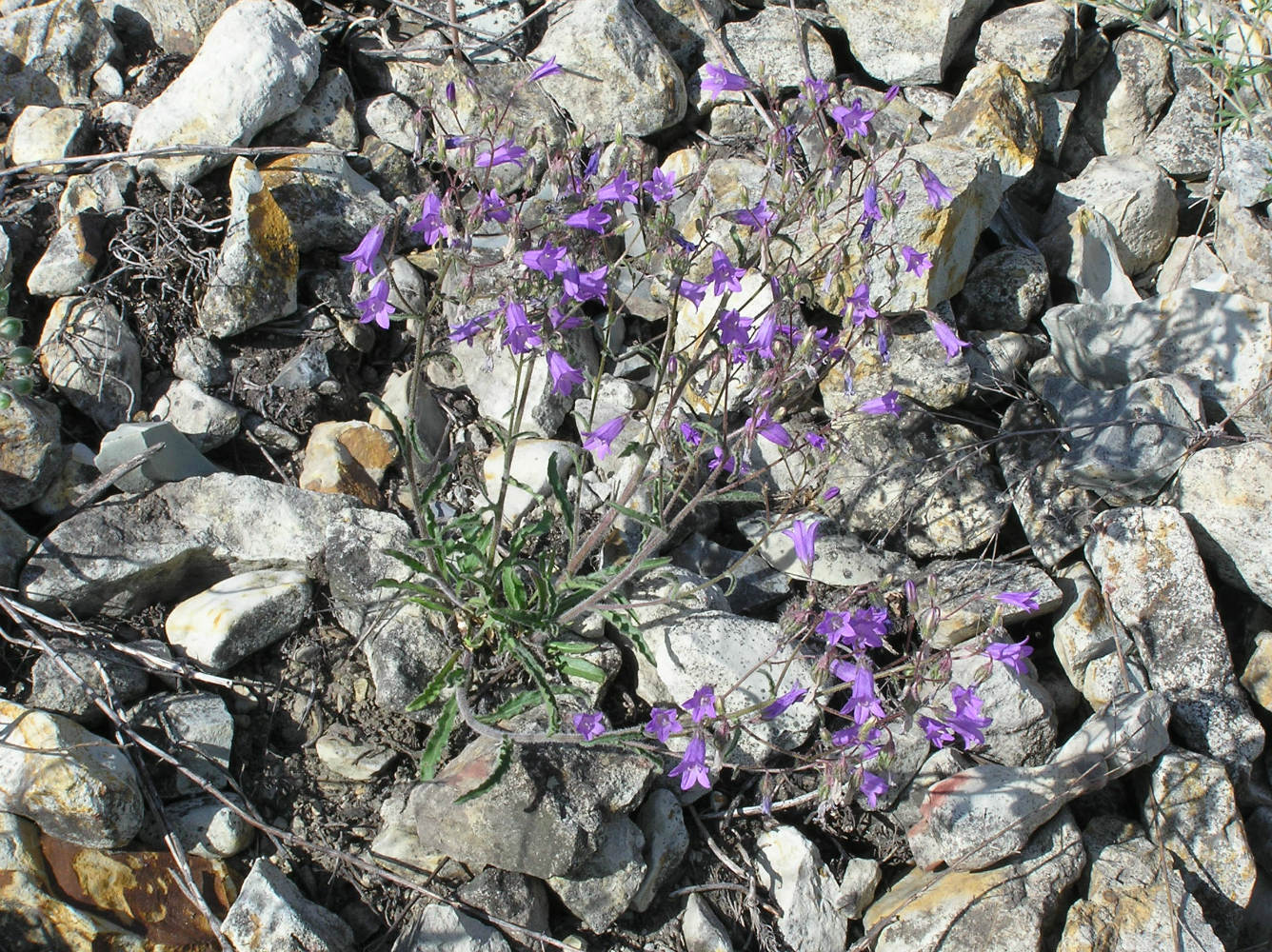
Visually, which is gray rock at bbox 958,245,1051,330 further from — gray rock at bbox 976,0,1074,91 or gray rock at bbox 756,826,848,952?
gray rock at bbox 756,826,848,952

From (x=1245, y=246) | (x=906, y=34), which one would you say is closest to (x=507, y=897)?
(x=1245, y=246)

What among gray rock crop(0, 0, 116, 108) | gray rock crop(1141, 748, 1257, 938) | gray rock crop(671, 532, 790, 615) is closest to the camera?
gray rock crop(1141, 748, 1257, 938)

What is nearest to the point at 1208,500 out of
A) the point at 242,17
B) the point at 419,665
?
the point at 419,665

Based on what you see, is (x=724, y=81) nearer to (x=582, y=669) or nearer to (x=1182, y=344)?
(x=582, y=669)

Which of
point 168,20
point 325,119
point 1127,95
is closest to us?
point 325,119

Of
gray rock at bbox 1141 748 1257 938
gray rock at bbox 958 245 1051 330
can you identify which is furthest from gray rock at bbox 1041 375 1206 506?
gray rock at bbox 1141 748 1257 938

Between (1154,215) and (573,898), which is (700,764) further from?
(1154,215)
